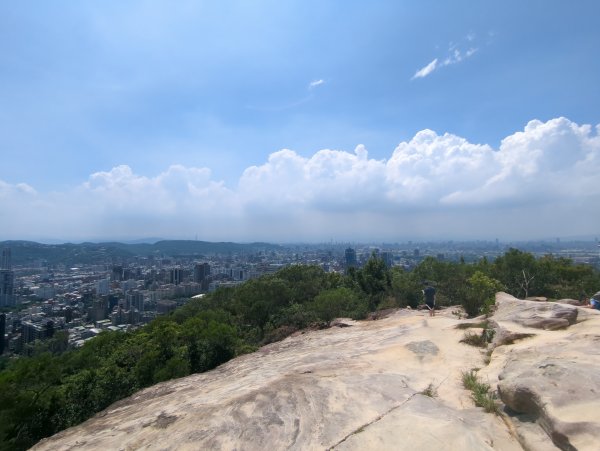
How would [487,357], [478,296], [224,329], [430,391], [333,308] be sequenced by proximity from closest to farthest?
[430,391] → [487,357] → [478,296] → [224,329] → [333,308]

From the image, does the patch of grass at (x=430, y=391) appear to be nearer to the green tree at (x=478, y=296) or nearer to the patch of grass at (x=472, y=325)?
the patch of grass at (x=472, y=325)

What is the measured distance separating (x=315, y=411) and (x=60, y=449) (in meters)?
5.44

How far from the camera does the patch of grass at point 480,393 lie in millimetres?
6480

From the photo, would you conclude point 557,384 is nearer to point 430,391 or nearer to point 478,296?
point 430,391

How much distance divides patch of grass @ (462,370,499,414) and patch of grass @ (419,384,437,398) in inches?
27.7

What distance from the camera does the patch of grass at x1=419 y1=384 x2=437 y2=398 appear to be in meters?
7.53

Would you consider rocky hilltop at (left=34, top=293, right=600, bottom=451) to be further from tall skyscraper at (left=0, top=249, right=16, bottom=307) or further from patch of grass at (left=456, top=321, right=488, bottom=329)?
tall skyscraper at (left=0, top=249, right=16, bottom=307)

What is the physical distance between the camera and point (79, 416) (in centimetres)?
1655

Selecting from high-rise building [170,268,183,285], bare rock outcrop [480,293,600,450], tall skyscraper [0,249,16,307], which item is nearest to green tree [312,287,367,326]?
bare rock outcrop [480,293,600,450]

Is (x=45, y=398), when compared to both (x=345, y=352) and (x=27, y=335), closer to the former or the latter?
(x=345, y=352)

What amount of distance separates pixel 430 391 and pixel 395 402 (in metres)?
1.14

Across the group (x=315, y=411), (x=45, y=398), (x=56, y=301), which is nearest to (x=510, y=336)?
(x=315, y=411)

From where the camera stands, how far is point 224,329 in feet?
74.6

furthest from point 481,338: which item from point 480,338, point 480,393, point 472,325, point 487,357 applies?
point 480,393
